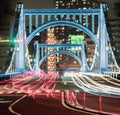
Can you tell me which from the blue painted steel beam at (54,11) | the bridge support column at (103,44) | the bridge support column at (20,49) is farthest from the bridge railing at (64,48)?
the bridge support column at (103,44)

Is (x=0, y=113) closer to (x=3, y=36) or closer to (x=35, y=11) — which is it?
(x=35, y=11)

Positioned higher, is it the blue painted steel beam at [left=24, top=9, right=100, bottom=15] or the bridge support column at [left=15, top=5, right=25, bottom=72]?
the blue painted steel beam at [left=24, top=9, right=100, bottom=15]

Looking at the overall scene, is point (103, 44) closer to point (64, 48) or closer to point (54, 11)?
point (54, 11)

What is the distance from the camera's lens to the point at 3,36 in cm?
16838

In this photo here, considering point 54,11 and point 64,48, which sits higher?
point 54,11

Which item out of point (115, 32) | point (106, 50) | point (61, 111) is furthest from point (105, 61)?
point (115, 32)

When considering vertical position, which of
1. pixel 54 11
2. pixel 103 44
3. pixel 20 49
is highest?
pixel 54 11

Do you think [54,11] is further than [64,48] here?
No

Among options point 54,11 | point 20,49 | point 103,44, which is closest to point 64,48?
point 54,11

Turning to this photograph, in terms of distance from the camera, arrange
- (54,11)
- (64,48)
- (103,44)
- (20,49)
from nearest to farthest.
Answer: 1. (103,44)
2. (20,49)
3. (54,11)
4. (64,48)

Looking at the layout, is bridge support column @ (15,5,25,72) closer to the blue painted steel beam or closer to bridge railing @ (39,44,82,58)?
the blue painted steel beam

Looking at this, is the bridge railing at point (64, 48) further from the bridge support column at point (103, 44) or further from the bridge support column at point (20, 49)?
the bridge support column at point (103, 44)

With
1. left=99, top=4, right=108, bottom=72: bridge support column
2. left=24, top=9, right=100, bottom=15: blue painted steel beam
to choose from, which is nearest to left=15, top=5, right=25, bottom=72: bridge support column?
left=24, top=9, right=100, bottom=15: blue painted steel beam

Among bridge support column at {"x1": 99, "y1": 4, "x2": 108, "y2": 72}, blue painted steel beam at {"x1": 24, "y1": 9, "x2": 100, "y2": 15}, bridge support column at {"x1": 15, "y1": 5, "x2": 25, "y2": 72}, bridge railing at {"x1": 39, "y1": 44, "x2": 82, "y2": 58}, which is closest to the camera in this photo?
bridge support column at {"x1": 99, "y1": 4, "x2": 108, "y2": 72}
